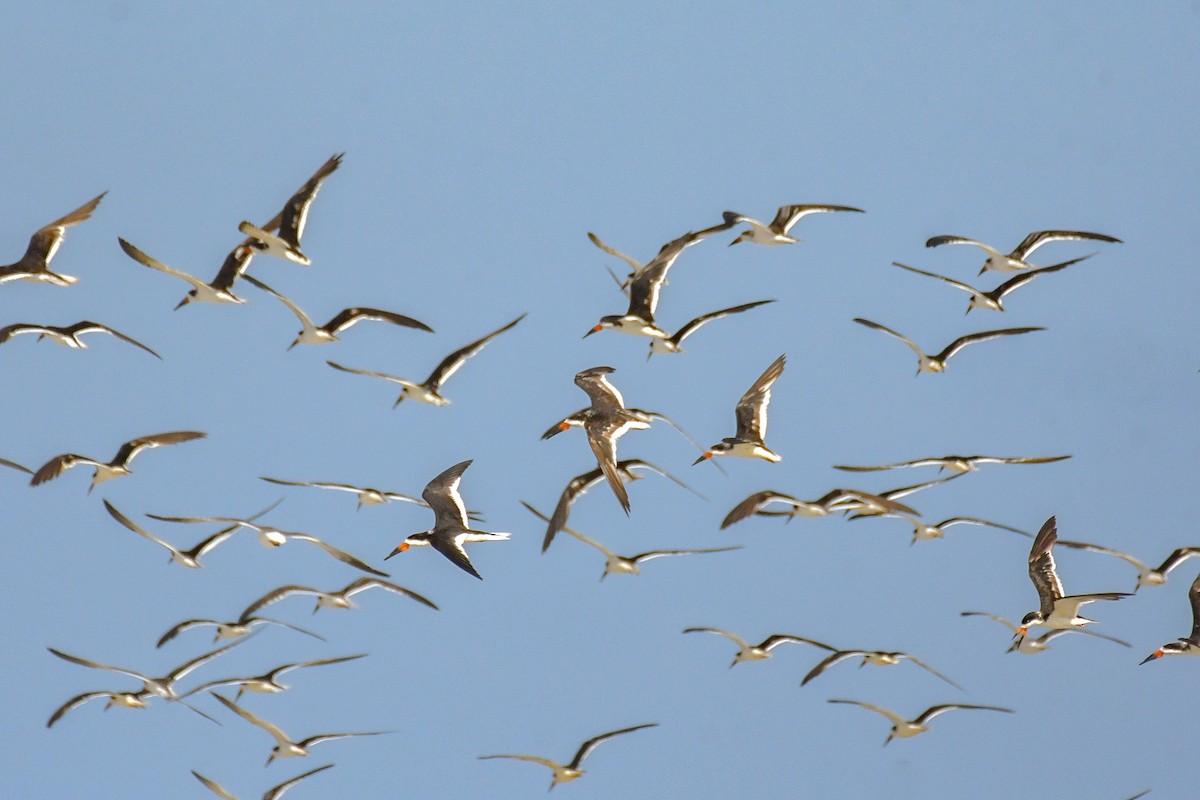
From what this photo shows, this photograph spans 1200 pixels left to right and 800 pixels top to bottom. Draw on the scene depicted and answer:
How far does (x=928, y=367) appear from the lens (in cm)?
3155

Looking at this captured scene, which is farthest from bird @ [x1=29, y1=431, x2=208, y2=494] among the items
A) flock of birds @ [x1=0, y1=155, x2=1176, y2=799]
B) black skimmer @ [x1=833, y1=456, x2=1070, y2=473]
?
black skimmer @ [x1=833, y1=456, x2=1070, y2=473]

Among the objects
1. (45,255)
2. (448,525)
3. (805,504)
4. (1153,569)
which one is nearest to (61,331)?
(45,255)

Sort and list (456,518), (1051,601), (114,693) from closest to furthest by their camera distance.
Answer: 1. (456,518)
2. (1051,601)
3. (114,693)

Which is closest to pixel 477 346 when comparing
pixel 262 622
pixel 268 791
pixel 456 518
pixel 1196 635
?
pixel 456 518

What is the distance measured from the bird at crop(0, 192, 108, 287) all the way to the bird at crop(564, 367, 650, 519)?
758 cm

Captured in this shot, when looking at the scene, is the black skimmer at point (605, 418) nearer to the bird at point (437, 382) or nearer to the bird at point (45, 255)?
the bird at point (437, 382)

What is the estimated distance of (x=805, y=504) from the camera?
29.3 meters

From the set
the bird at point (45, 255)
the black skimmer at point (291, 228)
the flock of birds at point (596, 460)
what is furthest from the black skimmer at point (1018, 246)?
the bird at point (45, 255)

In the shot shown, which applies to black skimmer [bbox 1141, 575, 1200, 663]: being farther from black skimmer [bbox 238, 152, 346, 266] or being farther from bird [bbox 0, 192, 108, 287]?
bird [bbox 0, 192, 108, 287]

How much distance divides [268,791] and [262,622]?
3352 millimetres

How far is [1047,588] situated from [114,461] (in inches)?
564

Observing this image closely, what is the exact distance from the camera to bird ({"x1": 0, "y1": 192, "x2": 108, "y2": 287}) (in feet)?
94.4

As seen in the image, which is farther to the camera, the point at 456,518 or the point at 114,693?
the point at 114,693

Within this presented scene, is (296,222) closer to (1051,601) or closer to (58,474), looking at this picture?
(58,474)
